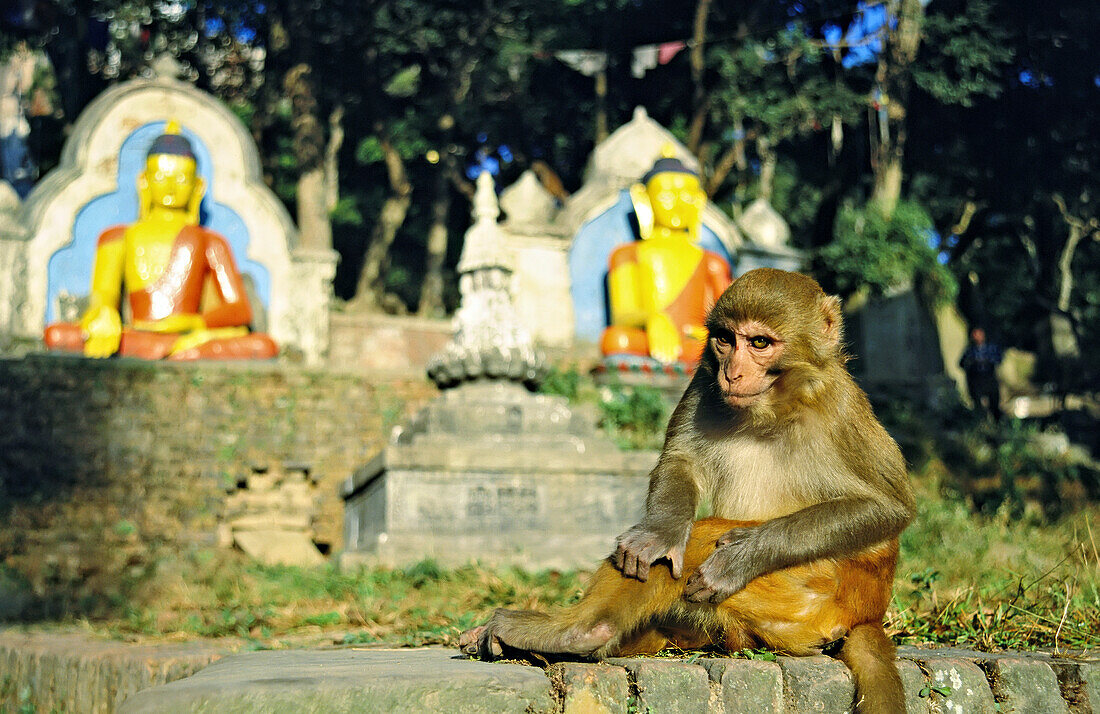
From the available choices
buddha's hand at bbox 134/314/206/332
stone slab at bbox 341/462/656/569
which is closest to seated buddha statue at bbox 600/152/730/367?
stone slab at bbox 341/462/656/569

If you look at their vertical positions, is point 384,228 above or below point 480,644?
above

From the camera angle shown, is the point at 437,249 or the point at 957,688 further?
the point at 437,249

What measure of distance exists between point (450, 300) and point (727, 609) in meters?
20.0

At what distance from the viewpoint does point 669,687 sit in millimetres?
2953

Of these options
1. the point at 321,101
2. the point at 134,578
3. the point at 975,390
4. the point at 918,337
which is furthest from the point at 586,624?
the point at 321,101

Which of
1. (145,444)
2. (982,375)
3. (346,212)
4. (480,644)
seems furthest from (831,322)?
(346,212)

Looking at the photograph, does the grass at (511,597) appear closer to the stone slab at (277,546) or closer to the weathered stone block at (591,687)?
the stone slab at (277,546)

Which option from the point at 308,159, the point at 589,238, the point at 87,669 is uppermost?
the point at 308,159

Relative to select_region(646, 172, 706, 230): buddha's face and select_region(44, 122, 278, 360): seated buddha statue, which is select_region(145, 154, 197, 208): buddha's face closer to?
select_region(44, 122, 278, 360): seated buddha statue

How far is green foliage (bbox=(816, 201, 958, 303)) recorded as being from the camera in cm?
1479

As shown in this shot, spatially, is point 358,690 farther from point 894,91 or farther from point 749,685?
point 894,91

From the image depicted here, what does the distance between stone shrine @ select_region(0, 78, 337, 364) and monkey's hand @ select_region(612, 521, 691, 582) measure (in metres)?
9.52

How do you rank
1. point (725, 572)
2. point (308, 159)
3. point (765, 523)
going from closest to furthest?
point (725, 572), point (765, 523), point (308, 159)

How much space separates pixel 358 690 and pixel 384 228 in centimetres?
1786
